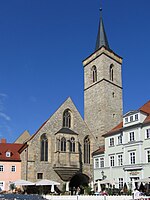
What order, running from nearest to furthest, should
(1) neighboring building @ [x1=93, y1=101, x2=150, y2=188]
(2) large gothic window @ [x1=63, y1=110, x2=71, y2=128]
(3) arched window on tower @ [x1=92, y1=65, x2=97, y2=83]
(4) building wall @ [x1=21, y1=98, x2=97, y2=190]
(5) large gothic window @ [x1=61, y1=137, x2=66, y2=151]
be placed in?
(1) neighboring building @ [x1=93, y1=101, x2=150, y2=188]
(4) building wall @ [x1=21, y1=98, x2=97, y2=190]
(5) large gothic window @ [x1=61, y1=137, x2=66, y2=151]
(2) large gothic window @ [x1=63, y1=110, x2=71, y2=128]
(3) arched window on tower @ [x1=92, y1=65, x2=97, y2=83]

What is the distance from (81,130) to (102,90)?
749 centimetres

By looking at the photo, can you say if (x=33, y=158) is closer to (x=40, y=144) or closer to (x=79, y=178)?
(x=40, y=144)

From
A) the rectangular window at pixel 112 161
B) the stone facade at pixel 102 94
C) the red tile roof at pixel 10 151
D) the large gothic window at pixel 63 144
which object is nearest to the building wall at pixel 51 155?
the large gothic window at pixel 63 144

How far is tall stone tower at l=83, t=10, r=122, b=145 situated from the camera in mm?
51438

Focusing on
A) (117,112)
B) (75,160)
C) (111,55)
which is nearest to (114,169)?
(75,160)

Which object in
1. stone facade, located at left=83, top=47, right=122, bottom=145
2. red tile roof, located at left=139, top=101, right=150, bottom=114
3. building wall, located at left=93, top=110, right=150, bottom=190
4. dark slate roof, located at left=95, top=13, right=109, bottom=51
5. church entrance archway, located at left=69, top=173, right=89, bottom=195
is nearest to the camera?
building wall, located at left=93, top=110, right=150, bottom=190

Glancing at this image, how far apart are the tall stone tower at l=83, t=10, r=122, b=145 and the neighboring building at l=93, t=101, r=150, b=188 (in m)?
5.47

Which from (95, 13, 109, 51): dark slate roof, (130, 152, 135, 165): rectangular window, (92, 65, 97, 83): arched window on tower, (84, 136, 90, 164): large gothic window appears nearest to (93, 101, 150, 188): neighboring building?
(130, 152, 135, 165): rectangular window

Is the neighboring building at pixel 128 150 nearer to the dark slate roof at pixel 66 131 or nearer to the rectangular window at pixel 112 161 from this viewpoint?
the rectangular window at pixel 112 161

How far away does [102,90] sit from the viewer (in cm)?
5266

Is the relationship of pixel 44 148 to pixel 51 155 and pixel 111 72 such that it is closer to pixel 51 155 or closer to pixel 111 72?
pixel 51 155

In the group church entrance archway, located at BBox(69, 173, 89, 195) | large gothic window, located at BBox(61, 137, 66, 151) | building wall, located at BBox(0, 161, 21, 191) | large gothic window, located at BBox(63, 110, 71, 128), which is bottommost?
church entrance archway, located at BBox(69, 173, 89, 195)

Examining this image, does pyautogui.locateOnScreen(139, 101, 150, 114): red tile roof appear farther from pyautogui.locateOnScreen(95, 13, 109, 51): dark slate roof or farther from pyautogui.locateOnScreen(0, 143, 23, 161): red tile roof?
pyautogui.locateOnScreen(0, 143, 23, 161): red tile roof

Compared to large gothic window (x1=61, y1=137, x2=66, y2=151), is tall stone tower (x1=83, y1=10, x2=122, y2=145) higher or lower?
higher
